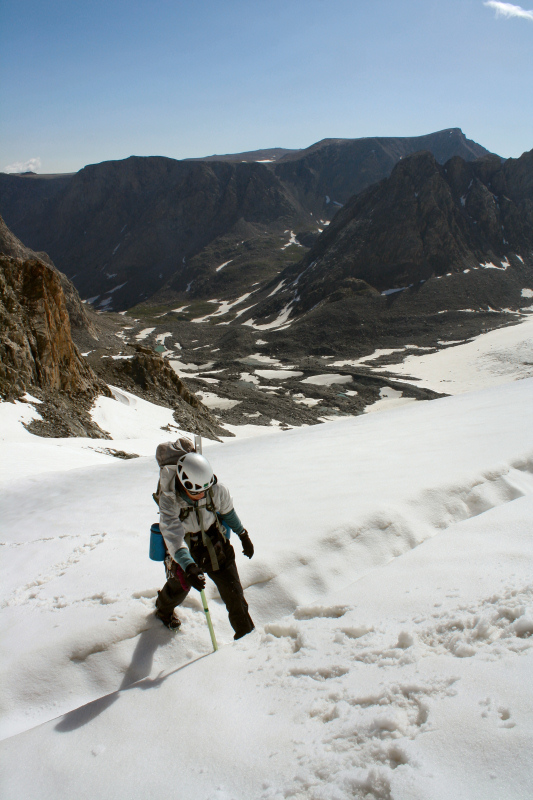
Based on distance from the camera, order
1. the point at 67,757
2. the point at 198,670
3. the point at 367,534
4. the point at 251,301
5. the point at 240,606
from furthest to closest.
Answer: the point at 251,301 → the point at 367,534 → the point at 240,606 → the point at 198,670 → the point at 67,757

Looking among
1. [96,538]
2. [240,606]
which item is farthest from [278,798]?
[96,538]

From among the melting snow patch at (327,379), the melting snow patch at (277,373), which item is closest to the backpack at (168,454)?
the melting snow patch at (327,379)

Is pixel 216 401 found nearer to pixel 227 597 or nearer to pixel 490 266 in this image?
pixel 227 597

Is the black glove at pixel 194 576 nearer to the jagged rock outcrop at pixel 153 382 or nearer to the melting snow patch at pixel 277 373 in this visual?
the jagged rock outcrop at pixel 153 382

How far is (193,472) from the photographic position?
12.8 feet

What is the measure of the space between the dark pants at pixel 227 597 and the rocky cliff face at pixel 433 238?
82.9 m

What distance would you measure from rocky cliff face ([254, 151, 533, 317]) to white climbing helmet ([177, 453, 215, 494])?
272 feet

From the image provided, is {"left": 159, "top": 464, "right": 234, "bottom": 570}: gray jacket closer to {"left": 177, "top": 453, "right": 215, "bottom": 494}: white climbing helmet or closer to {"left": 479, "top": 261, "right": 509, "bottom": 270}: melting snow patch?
{"left": 177, "top": 453, "right": 215, "bottom": 494}: white climbing helmet

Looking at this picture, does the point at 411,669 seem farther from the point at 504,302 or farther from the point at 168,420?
the point at 504,302

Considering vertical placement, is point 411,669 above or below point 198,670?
above

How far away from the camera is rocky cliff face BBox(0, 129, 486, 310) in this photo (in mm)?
136625

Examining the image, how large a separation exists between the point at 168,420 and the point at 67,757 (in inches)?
845

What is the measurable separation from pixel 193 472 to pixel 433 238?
312 feet

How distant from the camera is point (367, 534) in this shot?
205 inches
